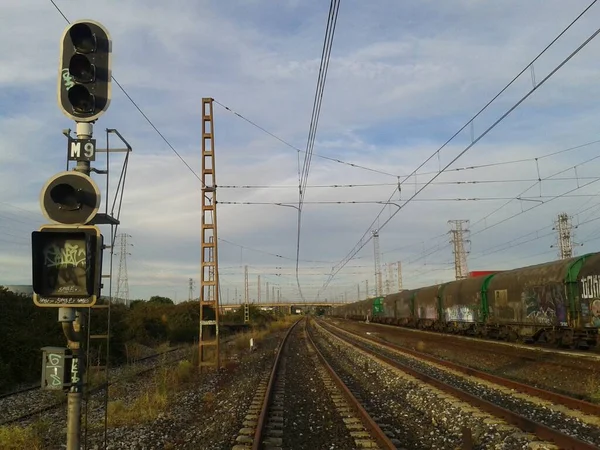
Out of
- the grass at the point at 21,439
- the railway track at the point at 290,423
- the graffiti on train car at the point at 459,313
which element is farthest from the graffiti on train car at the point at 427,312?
the grass at the point at 21,439

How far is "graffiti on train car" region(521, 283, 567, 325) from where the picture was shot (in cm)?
1870

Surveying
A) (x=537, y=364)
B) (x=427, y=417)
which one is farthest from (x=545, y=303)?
(x=427, y=417)

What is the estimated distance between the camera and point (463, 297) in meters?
29.8

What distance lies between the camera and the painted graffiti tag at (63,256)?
12.9ft

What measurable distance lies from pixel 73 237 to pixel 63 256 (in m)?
0.16

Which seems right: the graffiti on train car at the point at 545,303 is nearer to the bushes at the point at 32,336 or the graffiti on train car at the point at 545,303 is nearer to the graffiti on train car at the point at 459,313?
the graffiti on train car at the point at 459,313

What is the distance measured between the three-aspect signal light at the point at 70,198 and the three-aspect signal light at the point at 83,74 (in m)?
0.55

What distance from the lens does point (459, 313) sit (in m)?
30.6

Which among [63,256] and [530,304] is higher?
[63,256]

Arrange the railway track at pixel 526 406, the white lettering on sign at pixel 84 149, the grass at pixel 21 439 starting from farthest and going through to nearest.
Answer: the grass at pixel 21 439 < the railway track at pixel 526 406 < the white lettering on sign at pixel 84 149

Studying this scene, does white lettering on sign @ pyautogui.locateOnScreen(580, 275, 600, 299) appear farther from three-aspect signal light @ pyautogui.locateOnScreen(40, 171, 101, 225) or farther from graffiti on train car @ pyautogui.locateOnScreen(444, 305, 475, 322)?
three-aspect signal light @ pyautogui.locateOnScreen(40, 171, 101, 225)

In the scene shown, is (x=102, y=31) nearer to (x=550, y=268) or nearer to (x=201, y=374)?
(x=201, y=374)

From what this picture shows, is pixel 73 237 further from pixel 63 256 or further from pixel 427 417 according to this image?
pixel 427 417

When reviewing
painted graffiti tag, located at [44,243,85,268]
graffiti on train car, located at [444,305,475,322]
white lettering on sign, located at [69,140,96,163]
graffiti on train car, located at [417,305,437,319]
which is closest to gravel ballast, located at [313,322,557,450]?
painted graffiti tag, located at [44,243,85,268]
